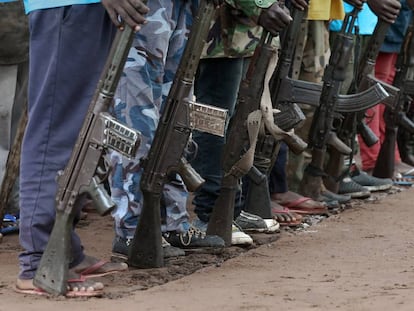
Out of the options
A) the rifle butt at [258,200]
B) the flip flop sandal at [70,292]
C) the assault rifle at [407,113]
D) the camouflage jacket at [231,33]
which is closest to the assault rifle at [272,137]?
the rifle butt at [258,200]

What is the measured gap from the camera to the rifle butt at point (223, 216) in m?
5.60

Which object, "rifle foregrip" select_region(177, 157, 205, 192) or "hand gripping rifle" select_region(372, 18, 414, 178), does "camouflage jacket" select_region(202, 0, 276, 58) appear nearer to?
"rifle foregrip" select_region(177, 157, 205, 192)

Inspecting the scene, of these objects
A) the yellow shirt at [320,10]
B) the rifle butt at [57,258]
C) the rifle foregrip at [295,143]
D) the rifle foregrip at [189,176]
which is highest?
the yellow shirt at [320,10]

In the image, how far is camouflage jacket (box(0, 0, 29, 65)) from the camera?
5754 mm

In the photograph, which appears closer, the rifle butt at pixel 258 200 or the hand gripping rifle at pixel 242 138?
the hand gripping rifle at pixel 242 138

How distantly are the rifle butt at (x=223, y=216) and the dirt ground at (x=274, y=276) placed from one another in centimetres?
9

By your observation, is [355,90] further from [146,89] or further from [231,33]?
[146,89]

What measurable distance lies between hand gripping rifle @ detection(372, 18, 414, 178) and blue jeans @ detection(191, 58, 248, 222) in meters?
2.91

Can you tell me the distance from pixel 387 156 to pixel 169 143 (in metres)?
3.94

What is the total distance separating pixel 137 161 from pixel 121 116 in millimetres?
225

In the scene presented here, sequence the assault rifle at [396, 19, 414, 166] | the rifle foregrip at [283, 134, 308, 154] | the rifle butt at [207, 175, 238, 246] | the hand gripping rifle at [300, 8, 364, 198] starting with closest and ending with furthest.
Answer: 1. the rifle butt at [207, 175, 238, 246]
2. the rifle foregrip at [283, 134, 308, 154]
3. the hand gripping rifle at [300, 8, 364, 198]
4. the assault rifle at [396, 19, 414, 166]

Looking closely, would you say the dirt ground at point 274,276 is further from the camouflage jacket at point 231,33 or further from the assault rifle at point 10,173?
the camouflage jacket at point 231,33

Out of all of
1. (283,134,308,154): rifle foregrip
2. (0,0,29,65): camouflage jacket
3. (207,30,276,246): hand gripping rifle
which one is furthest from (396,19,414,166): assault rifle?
(0,0,29,65): camouflage jacket

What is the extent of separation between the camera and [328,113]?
710 centimetres
